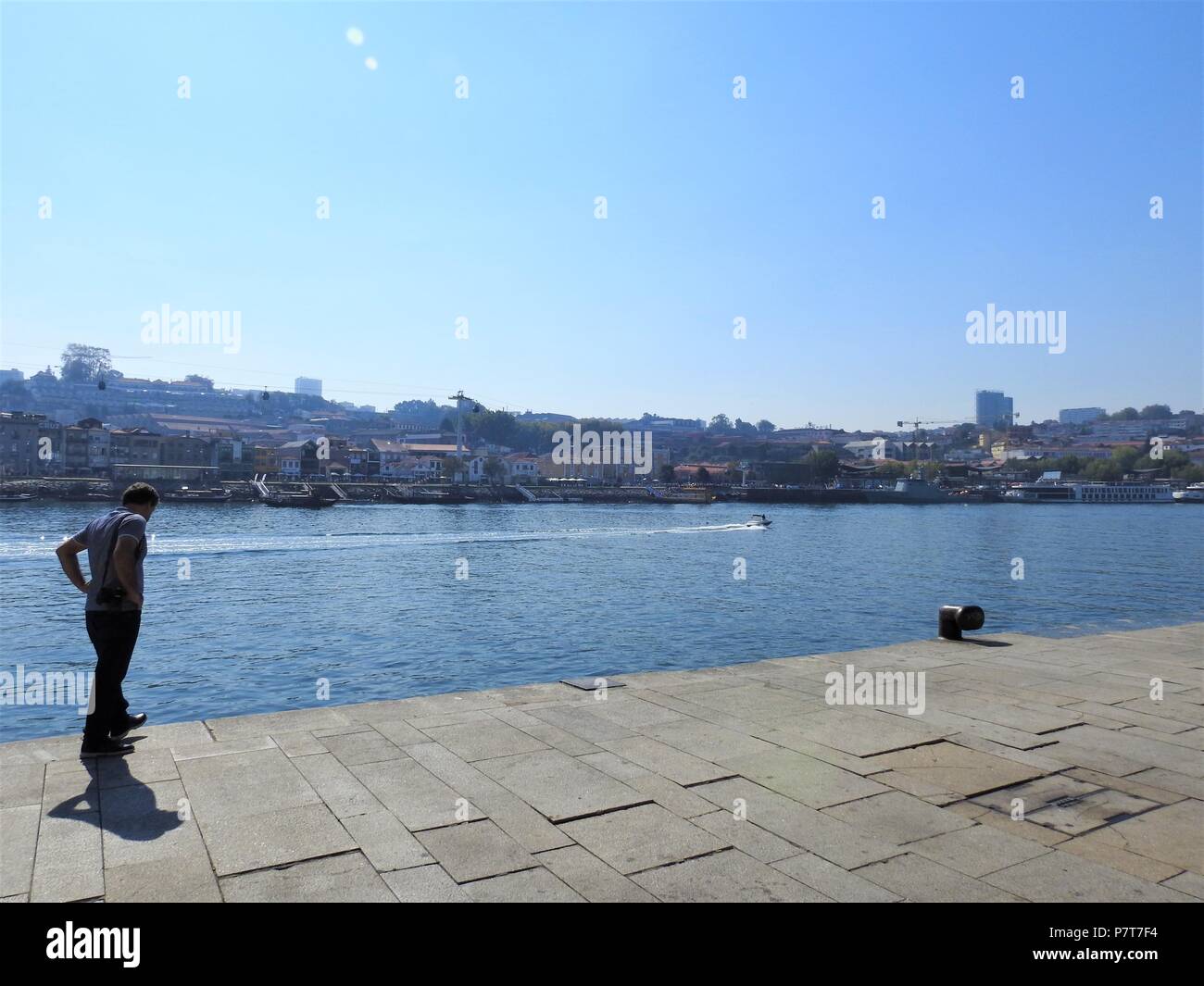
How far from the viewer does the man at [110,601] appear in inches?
193

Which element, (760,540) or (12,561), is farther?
(760,540)

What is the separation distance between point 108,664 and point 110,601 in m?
0.38

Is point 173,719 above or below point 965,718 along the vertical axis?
below

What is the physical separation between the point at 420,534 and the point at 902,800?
46.5 metres

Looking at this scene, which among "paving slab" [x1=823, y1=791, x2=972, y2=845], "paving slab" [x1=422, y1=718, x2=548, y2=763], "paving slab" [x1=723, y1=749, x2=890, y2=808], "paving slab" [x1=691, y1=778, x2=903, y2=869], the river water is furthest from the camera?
the river water

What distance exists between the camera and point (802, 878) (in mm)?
3734

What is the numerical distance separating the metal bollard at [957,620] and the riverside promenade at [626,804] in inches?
125

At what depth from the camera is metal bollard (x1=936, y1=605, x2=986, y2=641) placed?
10.3 meters

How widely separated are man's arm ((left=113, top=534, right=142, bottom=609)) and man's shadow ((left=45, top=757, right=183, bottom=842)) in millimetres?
953

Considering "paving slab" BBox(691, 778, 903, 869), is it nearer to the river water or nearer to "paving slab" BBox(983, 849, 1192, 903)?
"paving slab" BBox(983, 849, 1192, 903)

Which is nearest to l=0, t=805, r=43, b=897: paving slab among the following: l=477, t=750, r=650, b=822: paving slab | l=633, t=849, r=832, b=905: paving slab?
l=477, t=750, r=650, b=822: paving slab

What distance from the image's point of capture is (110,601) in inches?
194
